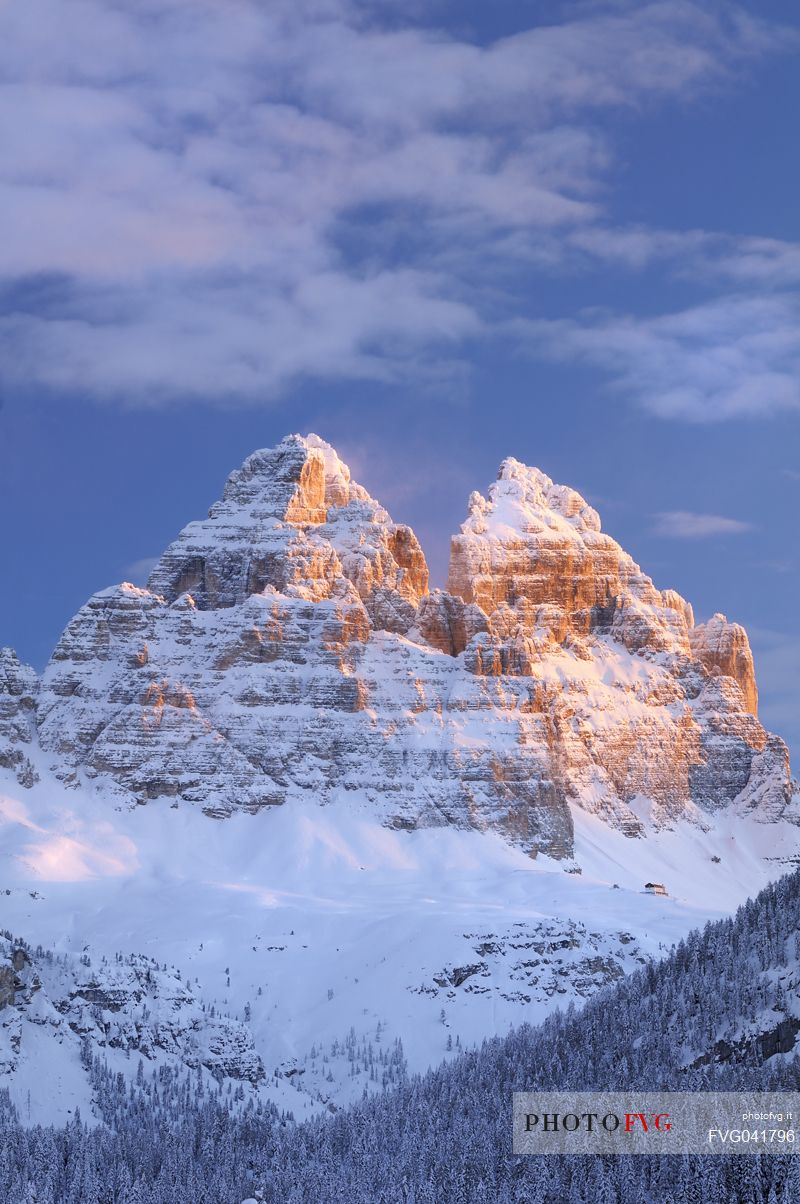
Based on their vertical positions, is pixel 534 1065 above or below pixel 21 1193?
above

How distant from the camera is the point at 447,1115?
618 ft

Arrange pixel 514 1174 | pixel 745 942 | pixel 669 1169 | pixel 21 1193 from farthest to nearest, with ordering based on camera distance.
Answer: pixel 745 942
pixel 21 1193
pixel 514 1174
pixel 669 1169

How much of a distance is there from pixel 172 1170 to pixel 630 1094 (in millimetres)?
45473

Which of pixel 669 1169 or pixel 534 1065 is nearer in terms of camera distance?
pixel 669 1169

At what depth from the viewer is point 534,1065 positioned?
653 feet

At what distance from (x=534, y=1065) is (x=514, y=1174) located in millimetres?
33995

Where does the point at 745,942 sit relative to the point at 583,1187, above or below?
above

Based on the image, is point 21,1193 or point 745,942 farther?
point 745,942

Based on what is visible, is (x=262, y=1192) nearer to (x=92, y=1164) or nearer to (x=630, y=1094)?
(x=92, y=1164)

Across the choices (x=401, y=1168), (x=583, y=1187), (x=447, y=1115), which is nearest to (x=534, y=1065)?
(x=447, y=1115)

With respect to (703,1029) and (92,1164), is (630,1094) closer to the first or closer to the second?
(703,1029)

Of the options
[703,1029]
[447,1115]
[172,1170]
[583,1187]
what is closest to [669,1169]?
[583,1187]

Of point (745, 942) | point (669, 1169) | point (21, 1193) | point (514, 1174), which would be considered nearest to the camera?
point (669, 1169)

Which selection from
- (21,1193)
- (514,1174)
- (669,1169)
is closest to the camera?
(669,1169)
